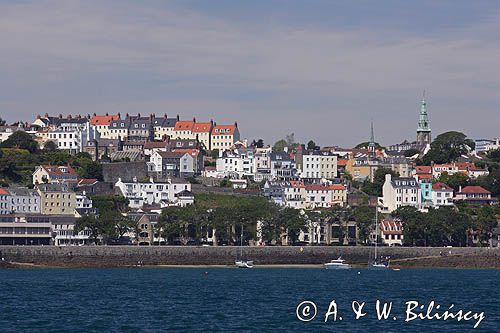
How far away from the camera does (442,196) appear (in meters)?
134

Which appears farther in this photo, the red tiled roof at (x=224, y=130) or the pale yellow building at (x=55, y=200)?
the red tiled roof at (x=224, y=130)

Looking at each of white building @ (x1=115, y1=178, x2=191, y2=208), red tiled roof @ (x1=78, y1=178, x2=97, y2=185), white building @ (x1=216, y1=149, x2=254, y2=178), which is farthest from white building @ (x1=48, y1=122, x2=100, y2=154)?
red tiled roof @ (x1=78, y1=178, x2=97, y2=185)

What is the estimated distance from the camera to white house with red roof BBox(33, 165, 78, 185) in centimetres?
12519

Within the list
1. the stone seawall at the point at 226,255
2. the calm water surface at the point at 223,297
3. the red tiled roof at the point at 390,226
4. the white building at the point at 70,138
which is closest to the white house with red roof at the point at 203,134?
the white building at the point at 70,138

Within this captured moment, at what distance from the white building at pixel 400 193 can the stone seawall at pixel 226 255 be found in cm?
2396

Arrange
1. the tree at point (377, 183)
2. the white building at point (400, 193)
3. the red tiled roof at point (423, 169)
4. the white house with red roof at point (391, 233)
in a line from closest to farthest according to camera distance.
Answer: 1. the white house with red roof at point (391, 233)
2. the white building at point (400, 193)
3. the tree at point (377, 183)
4. the red tiled roof at point (423, 169)

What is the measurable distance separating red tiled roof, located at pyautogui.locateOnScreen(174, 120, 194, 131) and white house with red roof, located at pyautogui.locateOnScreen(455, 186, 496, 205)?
139ft

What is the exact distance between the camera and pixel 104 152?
151m

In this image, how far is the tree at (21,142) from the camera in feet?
464

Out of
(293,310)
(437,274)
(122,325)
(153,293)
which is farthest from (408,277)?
(122,325)

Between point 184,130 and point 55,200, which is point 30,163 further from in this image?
point 184,130

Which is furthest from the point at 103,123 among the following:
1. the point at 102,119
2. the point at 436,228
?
the point at 436,228

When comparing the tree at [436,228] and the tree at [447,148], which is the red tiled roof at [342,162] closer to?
the tree at [447,148]
